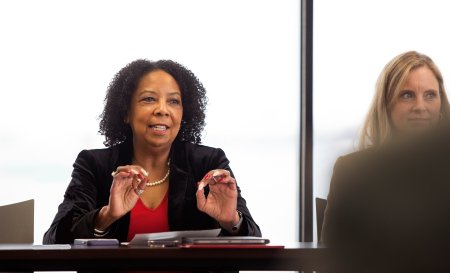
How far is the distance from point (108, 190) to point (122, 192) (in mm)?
419

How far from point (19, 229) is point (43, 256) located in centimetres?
94

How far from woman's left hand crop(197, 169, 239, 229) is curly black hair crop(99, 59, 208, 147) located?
77 cm

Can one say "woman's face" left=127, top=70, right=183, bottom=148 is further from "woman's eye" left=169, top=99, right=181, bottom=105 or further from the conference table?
the conference table

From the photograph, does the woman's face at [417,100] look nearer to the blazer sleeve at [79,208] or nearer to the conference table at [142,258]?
the conference table at [142,258]

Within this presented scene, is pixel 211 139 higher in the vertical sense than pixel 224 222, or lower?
higher

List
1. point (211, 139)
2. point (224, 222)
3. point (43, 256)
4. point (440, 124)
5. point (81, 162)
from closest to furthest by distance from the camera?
point (440, 124) → point (43, 256) → point (224, 222) → point (81, 162) → point (211, 139)

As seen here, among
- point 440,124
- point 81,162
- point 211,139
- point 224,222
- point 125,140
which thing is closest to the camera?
point 440,124

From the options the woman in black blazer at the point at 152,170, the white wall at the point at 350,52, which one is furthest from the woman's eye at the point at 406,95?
the white wall at the point at 350,52

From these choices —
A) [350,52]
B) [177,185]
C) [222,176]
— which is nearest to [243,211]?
[177,185]

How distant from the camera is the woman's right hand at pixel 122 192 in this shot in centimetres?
250

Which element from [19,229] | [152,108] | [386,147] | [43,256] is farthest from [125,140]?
[386,147]

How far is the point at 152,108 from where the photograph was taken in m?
3.20

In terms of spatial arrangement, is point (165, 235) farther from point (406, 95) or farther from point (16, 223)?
point (406, 95)

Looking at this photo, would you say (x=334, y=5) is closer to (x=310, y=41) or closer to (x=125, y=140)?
(x=310, y=41)
